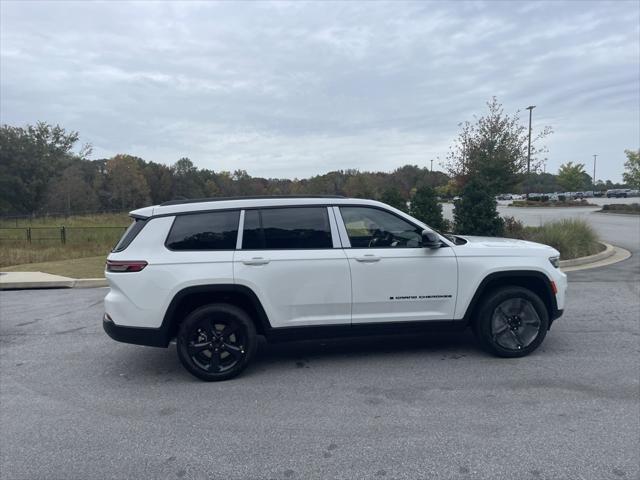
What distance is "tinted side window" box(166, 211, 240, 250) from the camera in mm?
4839

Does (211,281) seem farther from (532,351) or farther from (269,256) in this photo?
(532,351)

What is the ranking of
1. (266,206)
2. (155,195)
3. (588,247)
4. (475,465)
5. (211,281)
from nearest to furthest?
(475,465), (211,281), (266,206), (588,247), (155,195)

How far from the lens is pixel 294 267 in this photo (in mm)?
4805

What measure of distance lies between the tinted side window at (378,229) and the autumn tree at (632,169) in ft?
148

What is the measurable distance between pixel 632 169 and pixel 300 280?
4689cm

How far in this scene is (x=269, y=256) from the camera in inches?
190

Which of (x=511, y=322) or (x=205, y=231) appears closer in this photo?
(x=205, y=231)

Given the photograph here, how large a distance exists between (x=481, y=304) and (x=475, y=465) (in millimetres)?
2250

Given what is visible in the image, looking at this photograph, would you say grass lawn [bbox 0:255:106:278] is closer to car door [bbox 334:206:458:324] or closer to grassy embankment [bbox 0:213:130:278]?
grassy embankment [bbox 0:213:130:278]

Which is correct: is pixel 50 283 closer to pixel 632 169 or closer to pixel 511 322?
pixel 511 322

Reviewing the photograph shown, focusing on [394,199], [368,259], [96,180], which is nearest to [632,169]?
[394,199]

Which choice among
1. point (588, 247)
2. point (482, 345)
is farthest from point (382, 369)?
point (588, 247)

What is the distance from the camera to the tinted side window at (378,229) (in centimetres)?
509

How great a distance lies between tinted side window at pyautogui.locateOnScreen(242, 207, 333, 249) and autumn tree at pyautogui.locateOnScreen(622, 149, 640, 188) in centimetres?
4563
